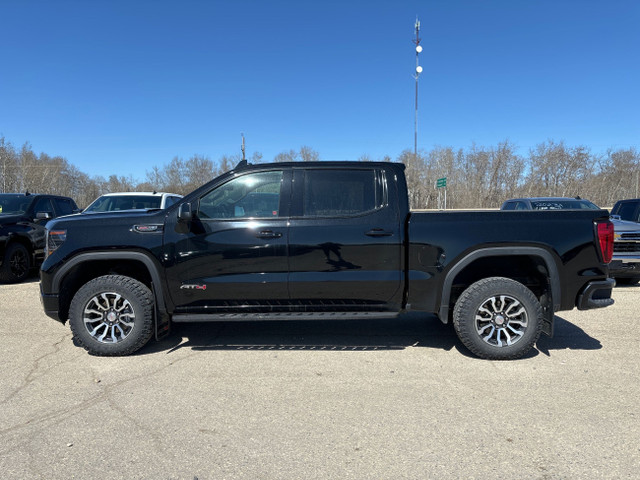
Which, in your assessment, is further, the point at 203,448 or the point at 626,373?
the point at 626,373

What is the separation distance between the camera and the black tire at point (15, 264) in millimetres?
7922

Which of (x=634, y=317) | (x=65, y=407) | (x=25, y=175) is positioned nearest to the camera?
(x=65, y=407)

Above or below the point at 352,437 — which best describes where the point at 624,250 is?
above

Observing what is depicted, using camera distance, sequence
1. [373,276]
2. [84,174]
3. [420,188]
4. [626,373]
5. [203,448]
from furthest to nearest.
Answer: [84,174]
[420,188]
[373,276]
[626,373]
[203,448]

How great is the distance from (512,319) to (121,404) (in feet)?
12.1

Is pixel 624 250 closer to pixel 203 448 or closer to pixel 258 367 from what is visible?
pixel 258 367

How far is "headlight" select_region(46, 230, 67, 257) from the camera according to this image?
408cm

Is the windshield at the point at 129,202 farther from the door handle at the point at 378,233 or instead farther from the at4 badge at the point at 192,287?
the door handle at the point at 378,233

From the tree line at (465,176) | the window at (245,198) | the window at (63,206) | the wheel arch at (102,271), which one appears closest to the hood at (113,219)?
the wheel arch at (102,271)

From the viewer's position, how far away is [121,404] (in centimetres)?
321

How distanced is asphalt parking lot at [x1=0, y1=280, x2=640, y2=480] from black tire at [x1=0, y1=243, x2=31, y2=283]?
394 centimetres

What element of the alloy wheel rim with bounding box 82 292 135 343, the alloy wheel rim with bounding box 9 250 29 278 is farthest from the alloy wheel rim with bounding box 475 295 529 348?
the alloy wheel rim with bounding box 9 250 29 278

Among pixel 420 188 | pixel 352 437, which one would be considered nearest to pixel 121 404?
pixel 352 437

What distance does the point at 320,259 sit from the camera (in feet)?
13.1
